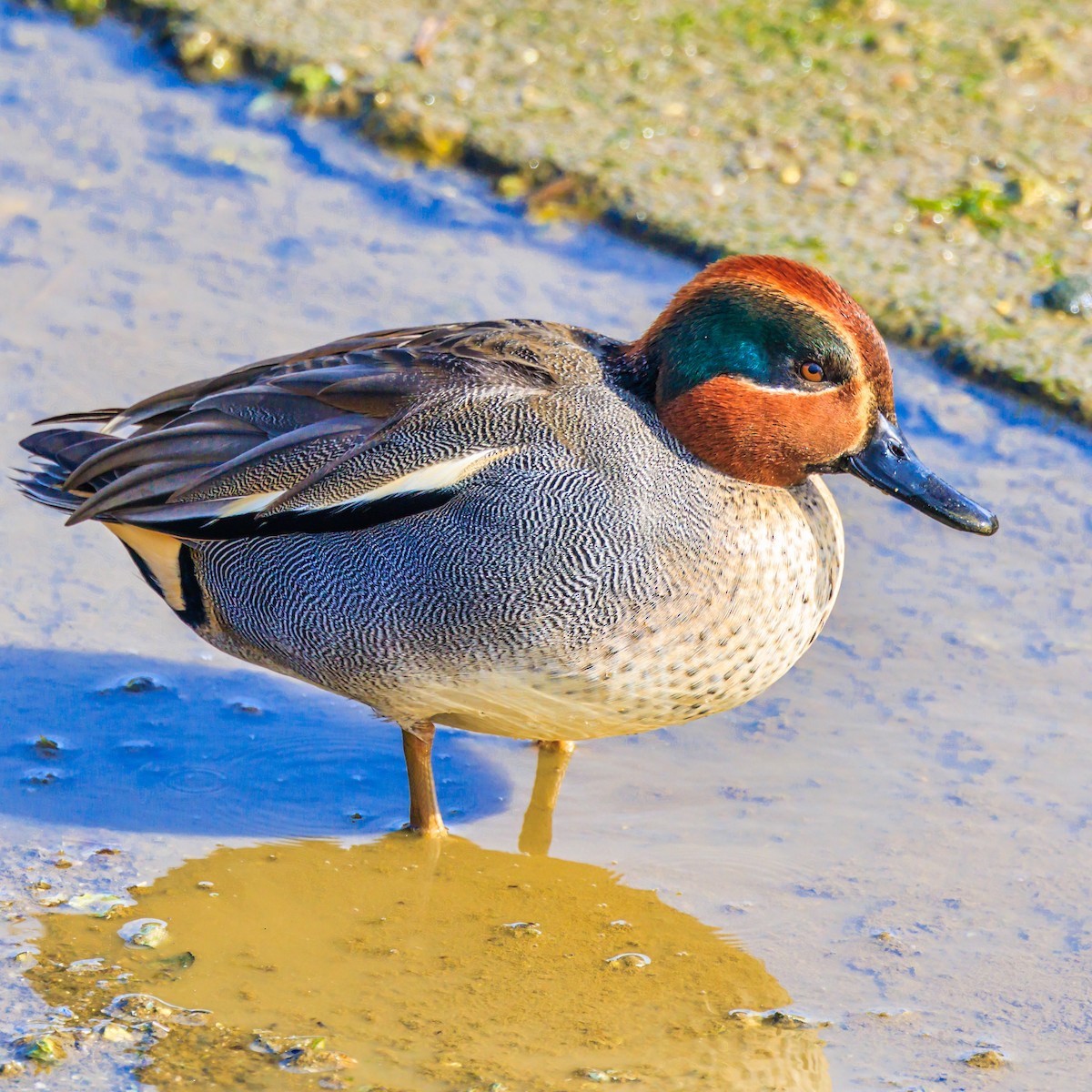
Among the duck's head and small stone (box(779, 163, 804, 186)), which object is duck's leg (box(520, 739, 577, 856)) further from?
small stone (box(779, 163, 804, 186))

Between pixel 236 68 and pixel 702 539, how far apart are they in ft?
14.4

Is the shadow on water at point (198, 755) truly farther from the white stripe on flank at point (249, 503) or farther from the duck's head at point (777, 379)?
the duck's head at point (777, 379)

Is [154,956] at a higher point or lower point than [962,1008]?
lower

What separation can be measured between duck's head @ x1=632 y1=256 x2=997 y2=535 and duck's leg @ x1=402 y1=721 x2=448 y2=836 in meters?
0.97

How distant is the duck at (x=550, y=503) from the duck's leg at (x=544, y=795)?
0.96ft

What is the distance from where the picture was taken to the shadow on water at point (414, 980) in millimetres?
3180

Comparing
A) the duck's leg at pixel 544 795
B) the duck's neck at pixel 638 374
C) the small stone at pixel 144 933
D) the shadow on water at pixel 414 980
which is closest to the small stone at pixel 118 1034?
the shadow on water at pixel 414 980

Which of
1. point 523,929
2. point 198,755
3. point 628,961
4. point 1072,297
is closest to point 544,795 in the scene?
point 523,929

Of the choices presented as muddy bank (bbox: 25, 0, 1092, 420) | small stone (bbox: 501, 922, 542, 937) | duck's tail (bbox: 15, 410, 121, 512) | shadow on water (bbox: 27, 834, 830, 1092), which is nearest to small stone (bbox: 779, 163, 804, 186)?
muddy bank (bbox: 25, 0, 1092, 420)

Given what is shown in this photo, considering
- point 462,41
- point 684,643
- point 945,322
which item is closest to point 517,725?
point 684,643

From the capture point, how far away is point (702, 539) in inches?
142

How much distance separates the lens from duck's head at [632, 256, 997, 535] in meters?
3.63

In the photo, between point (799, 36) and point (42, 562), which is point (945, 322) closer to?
point (799, 36)

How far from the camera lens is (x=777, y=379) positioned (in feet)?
12.0
